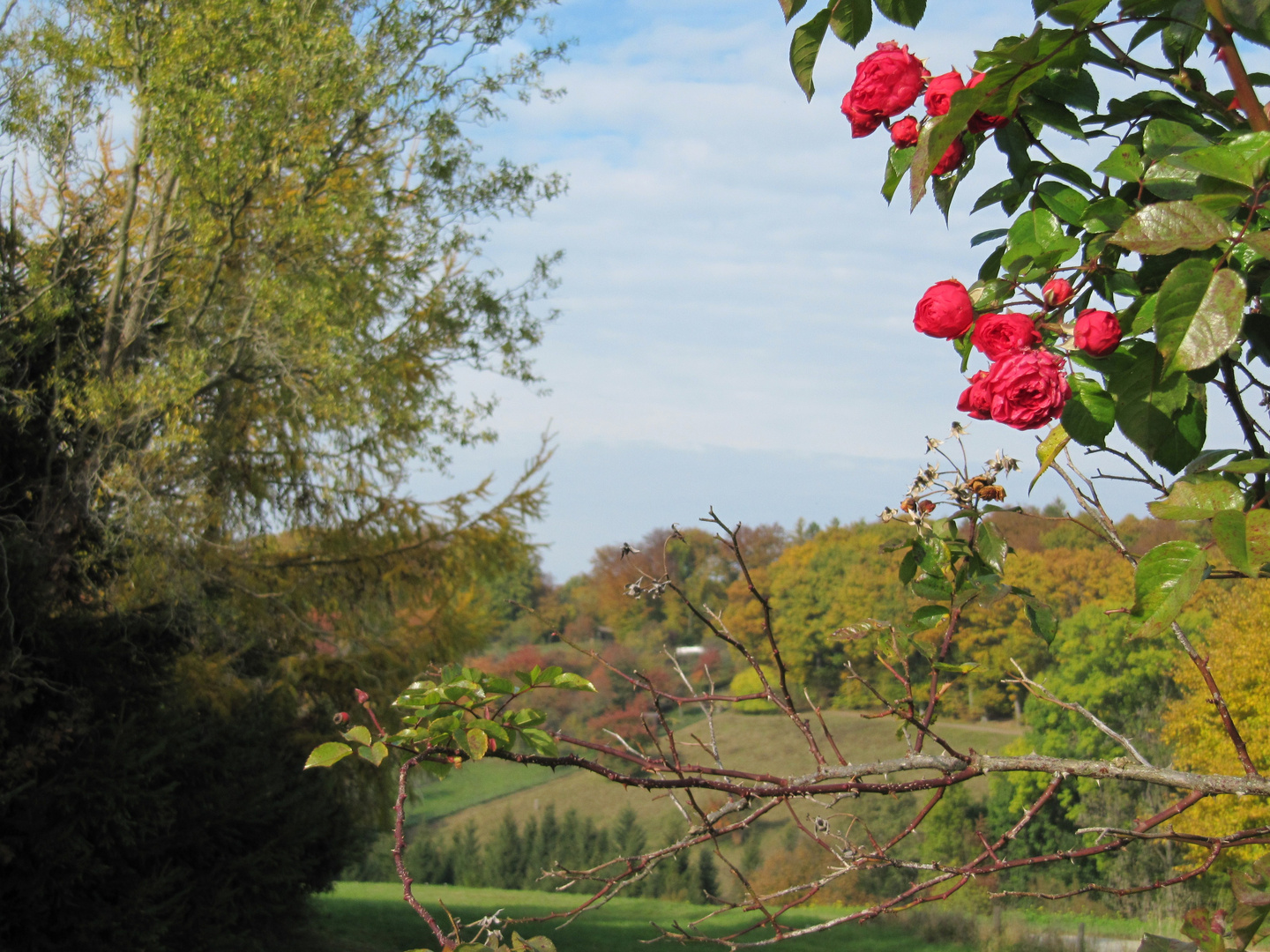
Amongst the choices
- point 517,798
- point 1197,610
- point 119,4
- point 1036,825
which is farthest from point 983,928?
point 517,798

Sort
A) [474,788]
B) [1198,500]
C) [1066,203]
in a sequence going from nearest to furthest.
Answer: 1. [1198,500]
2. [1066,203]
3. [474,788]

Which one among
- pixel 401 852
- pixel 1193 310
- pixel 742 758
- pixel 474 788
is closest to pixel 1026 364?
pixel 1193 310

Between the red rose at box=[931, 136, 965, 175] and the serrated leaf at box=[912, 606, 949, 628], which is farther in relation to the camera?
the serrated leaf at box=[912, 606, 949, 628]

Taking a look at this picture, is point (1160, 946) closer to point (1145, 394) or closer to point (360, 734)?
point (1145, 394)

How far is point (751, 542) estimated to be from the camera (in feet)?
82.8

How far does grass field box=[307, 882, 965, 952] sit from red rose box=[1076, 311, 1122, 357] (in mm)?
12077

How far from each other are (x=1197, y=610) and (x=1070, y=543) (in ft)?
16.1

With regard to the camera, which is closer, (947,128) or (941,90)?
(947,128)

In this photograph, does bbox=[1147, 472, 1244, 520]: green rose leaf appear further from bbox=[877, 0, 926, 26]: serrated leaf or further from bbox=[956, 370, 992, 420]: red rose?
bbox=[877, 0, 926, 26]: serrated leaf

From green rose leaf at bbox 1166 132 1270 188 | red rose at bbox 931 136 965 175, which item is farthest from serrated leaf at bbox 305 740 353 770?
green rose leaf at bbox 1166 132 1270 188

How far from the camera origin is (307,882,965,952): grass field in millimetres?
13602

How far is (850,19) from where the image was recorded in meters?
0.98

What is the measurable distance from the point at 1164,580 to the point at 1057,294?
0.87ft

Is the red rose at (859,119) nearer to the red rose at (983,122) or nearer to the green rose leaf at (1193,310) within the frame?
the red rose at (983,122)
